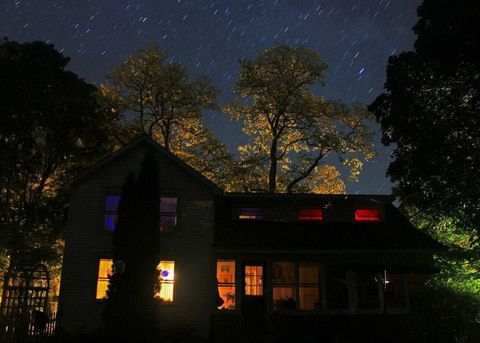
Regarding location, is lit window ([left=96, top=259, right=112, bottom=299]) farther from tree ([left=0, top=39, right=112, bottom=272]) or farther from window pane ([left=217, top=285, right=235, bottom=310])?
tree ([left=0, top=39, right=112, bottom=272])

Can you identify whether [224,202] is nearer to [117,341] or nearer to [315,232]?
[315,232]

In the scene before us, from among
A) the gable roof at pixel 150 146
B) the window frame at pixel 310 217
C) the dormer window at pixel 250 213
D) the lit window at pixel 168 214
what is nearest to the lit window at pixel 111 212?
the gable roof at pixel 150 146

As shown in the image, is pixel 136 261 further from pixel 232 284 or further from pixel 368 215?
pixel 368 215

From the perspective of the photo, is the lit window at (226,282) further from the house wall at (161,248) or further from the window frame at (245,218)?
the window frame at (245,218)

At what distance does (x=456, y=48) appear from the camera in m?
18.6

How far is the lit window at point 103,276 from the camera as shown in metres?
18.6

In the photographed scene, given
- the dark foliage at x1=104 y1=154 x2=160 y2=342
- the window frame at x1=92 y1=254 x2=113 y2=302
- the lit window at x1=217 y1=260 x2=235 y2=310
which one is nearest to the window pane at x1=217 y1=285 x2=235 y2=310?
the lit window at x1=217 y1=260 x2=235 y2=310

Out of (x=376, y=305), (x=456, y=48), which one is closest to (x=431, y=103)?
(x=456, y=48)

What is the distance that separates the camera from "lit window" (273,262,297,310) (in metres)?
20.0

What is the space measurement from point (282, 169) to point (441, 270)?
59.5 feet

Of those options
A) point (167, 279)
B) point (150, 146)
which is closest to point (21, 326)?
point (167, 279)

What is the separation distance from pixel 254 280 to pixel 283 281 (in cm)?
138

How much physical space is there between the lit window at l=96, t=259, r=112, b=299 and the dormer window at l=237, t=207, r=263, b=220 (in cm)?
598

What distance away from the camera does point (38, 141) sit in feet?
85.4
